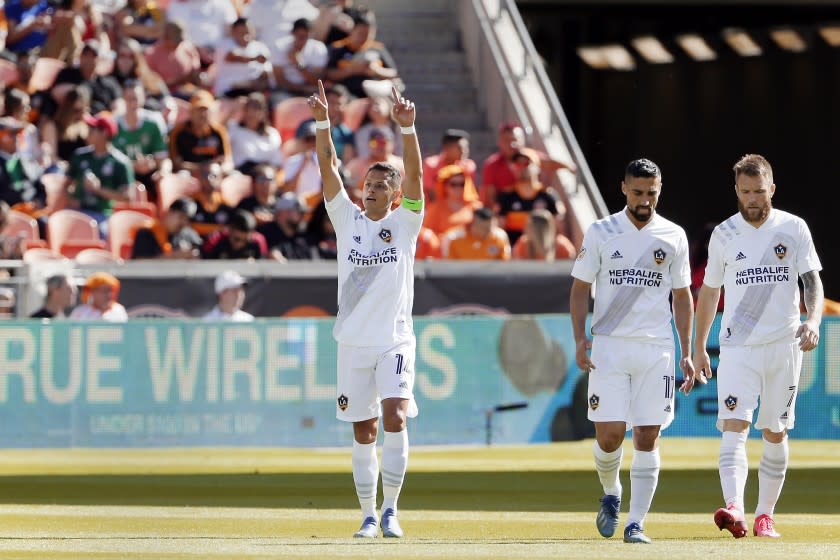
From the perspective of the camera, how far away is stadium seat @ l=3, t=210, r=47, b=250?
18203 mm

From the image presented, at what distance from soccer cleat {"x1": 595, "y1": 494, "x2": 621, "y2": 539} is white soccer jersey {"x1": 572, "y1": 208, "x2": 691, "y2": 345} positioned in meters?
0.90

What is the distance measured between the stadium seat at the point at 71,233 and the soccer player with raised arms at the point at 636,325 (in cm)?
1015

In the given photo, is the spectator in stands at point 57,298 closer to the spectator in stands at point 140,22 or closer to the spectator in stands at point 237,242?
the spectator in stands at point 237,242

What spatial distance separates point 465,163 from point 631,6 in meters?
9.06

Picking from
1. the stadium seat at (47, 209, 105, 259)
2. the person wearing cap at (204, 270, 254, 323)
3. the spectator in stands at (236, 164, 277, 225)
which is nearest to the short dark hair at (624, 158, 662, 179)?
the person wearing cap at (204, 270, 254, 323)

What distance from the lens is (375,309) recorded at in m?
9.57

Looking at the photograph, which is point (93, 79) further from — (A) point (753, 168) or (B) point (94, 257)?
(A) point (753, 168)

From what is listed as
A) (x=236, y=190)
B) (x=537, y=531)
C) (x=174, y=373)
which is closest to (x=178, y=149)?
(x=236, y=190)

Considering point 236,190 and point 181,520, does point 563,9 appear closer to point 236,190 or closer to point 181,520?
point 236,190

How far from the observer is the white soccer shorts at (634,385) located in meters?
9.21

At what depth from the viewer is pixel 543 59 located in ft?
98.9

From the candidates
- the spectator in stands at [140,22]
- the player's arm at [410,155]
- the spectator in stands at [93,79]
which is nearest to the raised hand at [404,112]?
the player's arm at [410,155]

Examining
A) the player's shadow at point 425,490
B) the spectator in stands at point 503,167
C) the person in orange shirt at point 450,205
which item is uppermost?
the spectator in stands at point 503,167

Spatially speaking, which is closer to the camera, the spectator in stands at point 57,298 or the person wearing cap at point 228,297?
the spectator in stands at point 57,298
